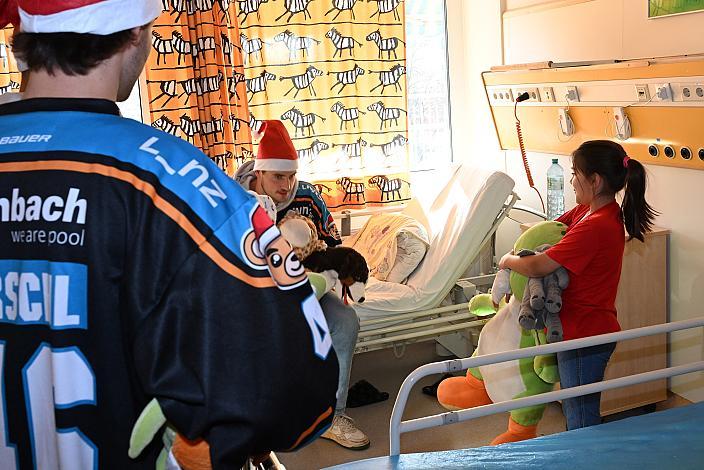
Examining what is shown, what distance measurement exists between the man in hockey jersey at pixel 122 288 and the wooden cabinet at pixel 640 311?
2.64m

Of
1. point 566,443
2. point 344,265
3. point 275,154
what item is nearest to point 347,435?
point 344,265

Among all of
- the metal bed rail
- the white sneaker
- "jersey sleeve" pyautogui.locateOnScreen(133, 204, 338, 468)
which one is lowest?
the white sneaker

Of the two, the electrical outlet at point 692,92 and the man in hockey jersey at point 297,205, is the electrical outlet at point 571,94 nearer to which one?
the electrical outlet at point 692,92

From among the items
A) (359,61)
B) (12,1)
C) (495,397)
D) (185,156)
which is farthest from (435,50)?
(185,156)

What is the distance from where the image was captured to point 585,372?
2754 millimetres

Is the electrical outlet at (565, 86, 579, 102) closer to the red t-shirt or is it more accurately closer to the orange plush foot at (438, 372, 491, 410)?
the red t-shirt

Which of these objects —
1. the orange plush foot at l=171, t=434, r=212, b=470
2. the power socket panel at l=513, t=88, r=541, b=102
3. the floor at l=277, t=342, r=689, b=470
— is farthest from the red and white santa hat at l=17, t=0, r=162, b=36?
the power socket panel at l=513, t=88, r=541, b=102

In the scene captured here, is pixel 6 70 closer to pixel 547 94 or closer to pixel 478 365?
pixel 547 94

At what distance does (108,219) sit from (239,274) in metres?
0.18

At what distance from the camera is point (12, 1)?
4.46 feet

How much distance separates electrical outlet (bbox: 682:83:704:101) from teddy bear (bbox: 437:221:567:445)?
73 centimetres

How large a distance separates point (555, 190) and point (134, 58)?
3.29 meters

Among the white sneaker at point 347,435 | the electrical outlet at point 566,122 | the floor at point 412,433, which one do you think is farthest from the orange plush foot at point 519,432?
the electrical outlet at point 566,122

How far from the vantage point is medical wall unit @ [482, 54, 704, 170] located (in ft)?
10.2
